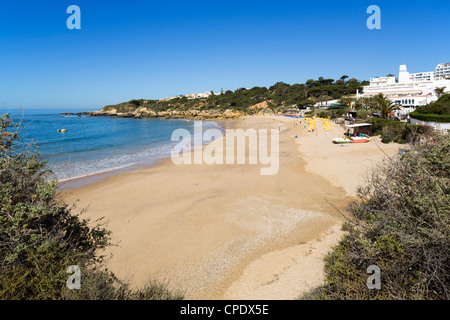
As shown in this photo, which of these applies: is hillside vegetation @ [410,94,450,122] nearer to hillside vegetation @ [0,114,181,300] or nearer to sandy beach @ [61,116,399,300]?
sandy beach @ [61,116,399,300]

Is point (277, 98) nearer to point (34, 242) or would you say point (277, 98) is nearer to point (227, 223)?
point (227, 223)

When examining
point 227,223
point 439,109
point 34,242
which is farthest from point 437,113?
point 34,242

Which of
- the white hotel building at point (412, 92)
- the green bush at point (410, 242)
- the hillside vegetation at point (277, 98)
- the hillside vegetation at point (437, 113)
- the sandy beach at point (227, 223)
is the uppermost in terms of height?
the hillside vegetation at point (277, 98)

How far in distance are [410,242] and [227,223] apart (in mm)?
6038

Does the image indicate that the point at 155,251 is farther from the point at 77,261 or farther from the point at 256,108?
the point at 256,108

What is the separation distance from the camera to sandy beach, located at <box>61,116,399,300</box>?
6.02 m

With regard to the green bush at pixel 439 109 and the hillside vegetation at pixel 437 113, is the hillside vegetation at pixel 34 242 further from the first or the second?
the green bush at pixel 439 109

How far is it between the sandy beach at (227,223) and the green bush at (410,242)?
1575mm

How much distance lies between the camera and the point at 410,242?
350cm

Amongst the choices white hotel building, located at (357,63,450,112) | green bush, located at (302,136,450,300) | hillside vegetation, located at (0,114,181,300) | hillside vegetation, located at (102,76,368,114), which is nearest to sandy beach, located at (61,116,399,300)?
green bush, located at (302,136,450,300)

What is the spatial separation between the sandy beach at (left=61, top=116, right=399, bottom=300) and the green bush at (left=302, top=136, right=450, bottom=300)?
1.57 m

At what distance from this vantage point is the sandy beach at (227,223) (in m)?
6.02

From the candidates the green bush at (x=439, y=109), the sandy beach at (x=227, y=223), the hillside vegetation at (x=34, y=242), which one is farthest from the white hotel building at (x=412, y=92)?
the hillside vegetation at (x=34, y=242)
